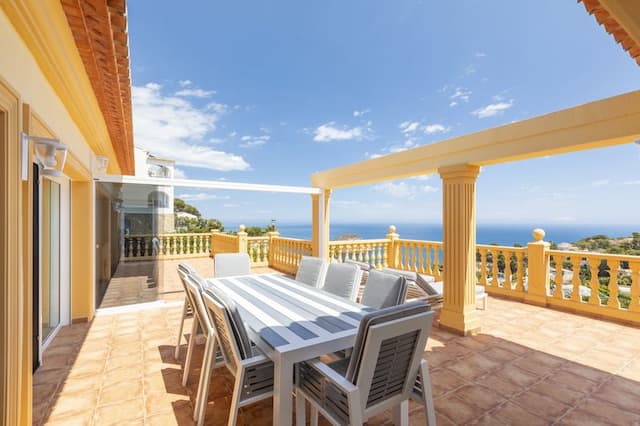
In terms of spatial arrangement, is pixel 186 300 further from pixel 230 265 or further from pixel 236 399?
pixel 236 399

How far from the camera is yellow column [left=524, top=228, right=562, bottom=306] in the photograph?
17.0 feet

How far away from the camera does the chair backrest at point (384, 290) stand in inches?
111

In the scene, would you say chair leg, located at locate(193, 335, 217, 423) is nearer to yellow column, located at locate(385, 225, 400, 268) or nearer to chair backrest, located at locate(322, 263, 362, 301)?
chair backrest, located at locate(322, 263, 362, 301)

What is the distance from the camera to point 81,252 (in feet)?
15.0

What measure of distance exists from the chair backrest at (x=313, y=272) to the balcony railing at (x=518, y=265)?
1.88 meters

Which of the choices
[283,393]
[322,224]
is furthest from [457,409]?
[322,224]

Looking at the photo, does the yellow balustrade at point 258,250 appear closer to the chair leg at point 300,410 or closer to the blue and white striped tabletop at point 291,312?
Answer: the blue and white striped tabletop at point 291,312

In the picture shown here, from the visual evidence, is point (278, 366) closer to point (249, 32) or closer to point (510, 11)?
point (510, 11)

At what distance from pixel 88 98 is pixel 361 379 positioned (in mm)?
4010

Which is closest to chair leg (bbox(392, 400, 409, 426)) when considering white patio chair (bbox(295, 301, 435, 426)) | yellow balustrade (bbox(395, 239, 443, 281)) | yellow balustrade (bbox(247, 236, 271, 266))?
white patio chair (bbox(295, 301, 435, 426))

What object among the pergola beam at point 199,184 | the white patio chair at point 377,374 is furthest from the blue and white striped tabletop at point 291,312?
the pergola beam at point 199,184

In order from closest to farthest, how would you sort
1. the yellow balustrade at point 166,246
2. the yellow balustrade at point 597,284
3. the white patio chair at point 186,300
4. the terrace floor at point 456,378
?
the terrace floor at point 456,378 < the white patio chair at point 186,300 < the yellow balustrade at point 597,284 < the yellow balustrade at point 166,246

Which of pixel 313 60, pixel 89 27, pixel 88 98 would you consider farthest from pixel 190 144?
pixel 89 27

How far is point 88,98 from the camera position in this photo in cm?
326
